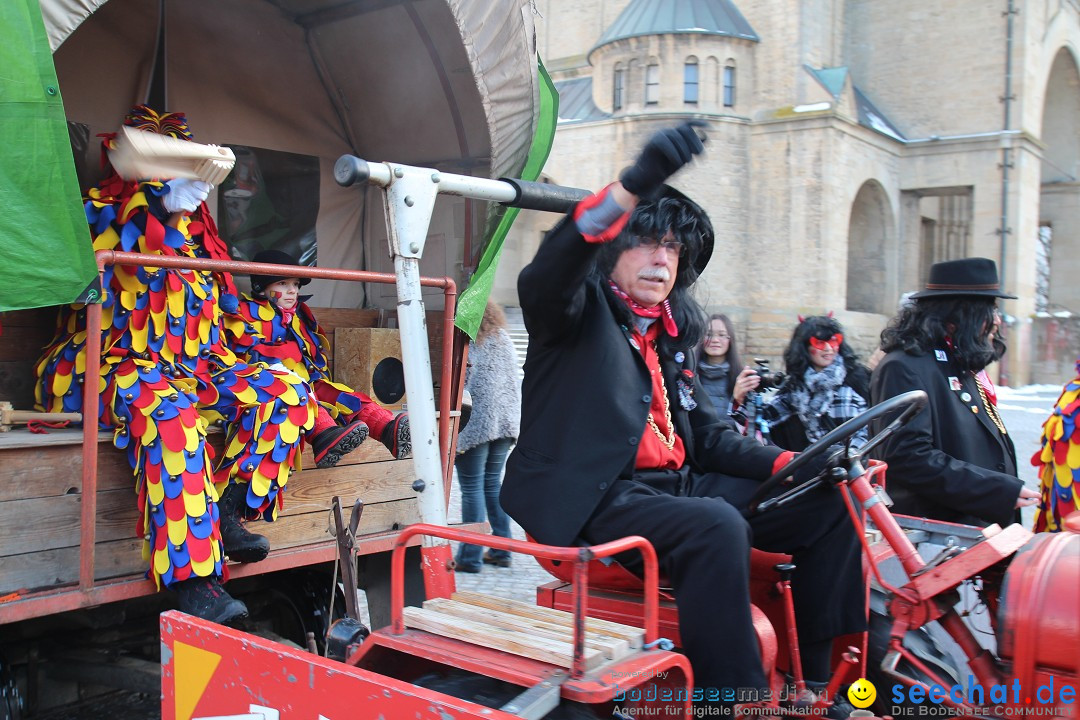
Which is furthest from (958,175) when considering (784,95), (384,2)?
(384,2)

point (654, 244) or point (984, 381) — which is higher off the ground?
point (654, 244)

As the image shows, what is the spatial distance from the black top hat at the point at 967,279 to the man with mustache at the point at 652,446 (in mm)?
1500

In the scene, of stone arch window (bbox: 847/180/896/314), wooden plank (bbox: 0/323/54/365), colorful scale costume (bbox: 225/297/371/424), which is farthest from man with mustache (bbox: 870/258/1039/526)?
stone arch window (bbox: 847/180/896/314)

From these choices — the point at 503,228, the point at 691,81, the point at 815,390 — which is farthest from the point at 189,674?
the point at 691,81

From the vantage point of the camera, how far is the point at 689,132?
216cm

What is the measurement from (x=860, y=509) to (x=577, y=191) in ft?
3.90

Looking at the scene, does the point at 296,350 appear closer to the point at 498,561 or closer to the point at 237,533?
the point at 237,533

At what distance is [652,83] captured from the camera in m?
27.8

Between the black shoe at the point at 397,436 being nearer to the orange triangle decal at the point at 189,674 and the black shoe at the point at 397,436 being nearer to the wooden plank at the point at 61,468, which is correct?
the wooden plank at the point at 61,468

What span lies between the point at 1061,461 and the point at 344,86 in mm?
4157

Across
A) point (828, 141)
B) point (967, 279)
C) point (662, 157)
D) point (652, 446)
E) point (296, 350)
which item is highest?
point (828, 141)

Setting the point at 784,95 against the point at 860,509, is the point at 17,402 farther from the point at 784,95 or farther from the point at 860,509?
the point at 784,95

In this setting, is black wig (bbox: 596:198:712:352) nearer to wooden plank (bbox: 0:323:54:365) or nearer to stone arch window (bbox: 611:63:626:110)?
wooden plank (bbox: 0:323:54:365)

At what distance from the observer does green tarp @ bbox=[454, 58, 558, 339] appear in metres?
4.46
